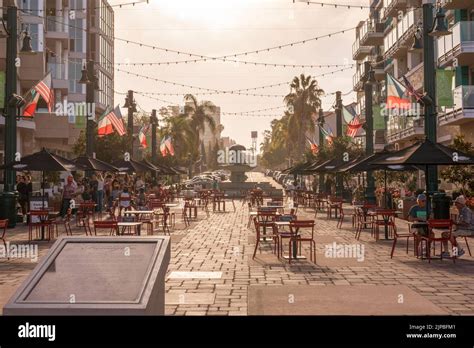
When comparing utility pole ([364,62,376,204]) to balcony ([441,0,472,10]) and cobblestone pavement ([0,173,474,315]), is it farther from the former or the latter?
cobblestone pavement ([0,173,474,315])

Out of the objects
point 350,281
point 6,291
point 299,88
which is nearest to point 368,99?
point 350,281

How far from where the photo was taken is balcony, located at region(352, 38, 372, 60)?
209 feet

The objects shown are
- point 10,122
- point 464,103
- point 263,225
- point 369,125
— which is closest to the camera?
point 263,225

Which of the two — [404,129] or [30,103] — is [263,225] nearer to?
[30,103]

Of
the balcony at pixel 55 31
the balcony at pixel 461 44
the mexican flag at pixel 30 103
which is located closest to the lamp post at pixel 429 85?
the balcony at pixel 461 44

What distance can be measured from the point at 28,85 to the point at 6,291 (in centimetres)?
3375

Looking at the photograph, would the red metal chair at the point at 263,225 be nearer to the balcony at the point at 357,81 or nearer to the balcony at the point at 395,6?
the balcony at the point at 395,6

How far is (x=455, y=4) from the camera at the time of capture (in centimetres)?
3070

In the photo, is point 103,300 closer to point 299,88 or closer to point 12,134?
point 12,134

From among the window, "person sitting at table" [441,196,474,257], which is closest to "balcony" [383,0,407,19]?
the window

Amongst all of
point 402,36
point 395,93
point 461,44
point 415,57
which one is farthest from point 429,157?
point 415,57

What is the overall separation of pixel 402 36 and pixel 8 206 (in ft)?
104

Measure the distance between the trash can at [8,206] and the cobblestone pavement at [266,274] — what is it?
246 inches
